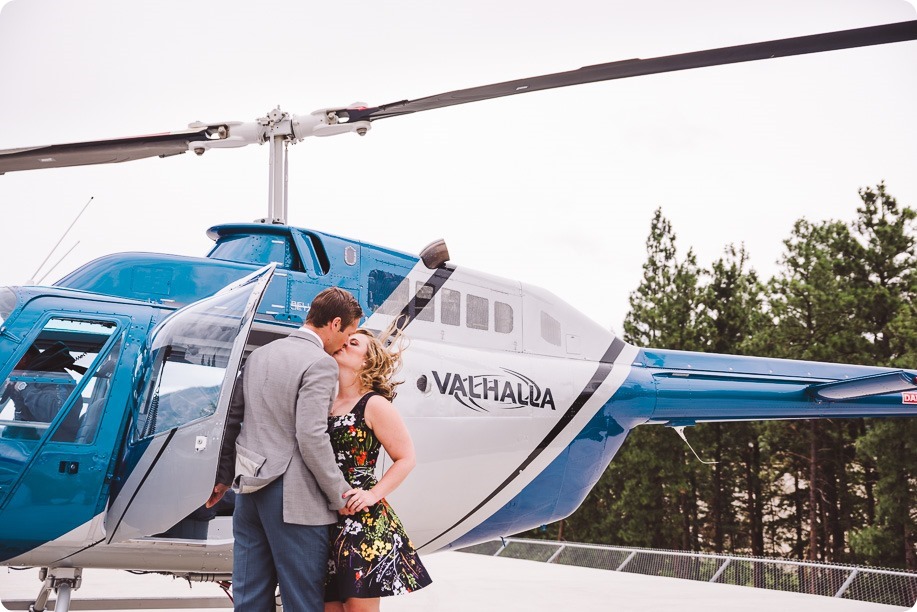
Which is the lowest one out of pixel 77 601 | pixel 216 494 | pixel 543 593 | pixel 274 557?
pixel 543 593

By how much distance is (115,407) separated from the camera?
5363 millimetres

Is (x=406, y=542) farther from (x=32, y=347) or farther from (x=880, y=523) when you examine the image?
(x=880, y=523)

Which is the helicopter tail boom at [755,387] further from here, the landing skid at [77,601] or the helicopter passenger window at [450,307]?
the landing skid at [77,601]

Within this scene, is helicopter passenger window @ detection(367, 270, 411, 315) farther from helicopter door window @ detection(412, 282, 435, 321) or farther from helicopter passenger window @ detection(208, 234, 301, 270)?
helicopter passenger window @ detection(208, 234, 301, 270)

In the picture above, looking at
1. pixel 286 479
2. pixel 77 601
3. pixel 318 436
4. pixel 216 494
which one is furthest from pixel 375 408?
pixel 77 601

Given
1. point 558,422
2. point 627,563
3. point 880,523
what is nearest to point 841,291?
point 880,523

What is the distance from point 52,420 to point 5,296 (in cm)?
90

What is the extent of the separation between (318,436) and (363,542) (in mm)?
444

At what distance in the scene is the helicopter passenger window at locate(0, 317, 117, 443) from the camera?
16.8 ft

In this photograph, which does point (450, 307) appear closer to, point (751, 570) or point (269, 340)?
point (269, 340)

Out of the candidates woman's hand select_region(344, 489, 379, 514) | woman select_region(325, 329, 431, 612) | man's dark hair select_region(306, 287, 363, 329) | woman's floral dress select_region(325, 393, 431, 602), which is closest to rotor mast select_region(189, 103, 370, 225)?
man's dark hair select_region(306, 287, 363, 329)

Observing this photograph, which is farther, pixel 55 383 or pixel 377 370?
pixel 55 383

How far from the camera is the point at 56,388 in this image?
17.3ft

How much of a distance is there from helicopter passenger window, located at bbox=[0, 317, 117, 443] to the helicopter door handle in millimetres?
140
